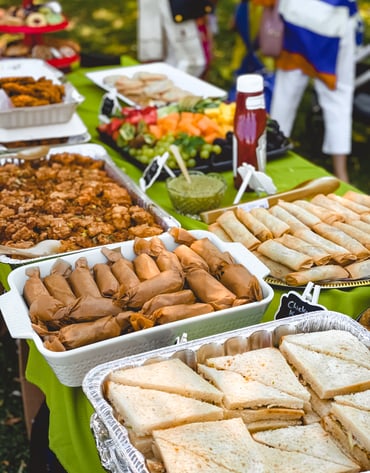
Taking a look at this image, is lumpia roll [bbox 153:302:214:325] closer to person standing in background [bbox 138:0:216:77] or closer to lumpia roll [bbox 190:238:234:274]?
lumpia roll [bbox 190:238:234:274]

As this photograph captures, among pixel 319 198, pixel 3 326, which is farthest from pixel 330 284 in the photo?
pixel 3 326

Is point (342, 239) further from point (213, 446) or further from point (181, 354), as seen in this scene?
point (213, 446)

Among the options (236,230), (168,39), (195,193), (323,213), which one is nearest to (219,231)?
(236,230)

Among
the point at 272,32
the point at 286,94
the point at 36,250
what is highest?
the point at 272,32

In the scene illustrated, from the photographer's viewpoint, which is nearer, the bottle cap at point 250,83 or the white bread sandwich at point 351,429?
the white bread sandwich at point 351,429

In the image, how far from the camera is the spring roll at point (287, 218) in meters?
1.95

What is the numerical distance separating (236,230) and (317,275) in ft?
1.02

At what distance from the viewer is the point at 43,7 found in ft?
11.7

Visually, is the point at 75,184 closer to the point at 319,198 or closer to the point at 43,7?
the point at 319,198

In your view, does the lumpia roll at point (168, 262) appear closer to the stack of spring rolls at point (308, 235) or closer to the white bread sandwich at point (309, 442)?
the stack of spring rolls at point (308, 235)

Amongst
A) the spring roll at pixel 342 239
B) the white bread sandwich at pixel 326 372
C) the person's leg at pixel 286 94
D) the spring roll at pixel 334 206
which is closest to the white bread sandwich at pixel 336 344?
the white bread sandwich at pixel 326 372

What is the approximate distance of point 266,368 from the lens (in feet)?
4.33

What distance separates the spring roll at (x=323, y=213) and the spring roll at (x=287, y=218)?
0.21 feet

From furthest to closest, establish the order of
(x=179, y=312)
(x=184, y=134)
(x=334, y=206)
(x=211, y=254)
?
1. (x=184, y=134)
2. (x=334, y=206)
3. (x=211, y=254)
4. (x=179, y=312)
